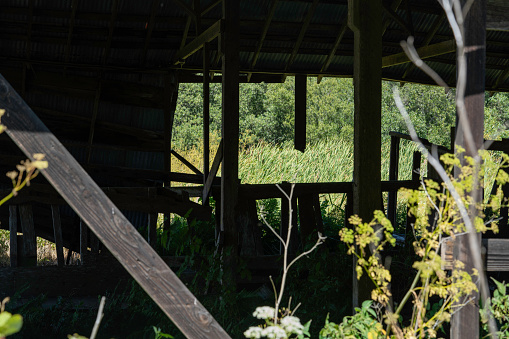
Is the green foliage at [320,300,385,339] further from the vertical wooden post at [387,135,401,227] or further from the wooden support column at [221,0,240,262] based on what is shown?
the vertical wooden post at [387,135,401,227]

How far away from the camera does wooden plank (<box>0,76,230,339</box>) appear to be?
276 cm

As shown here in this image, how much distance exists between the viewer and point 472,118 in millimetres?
3311

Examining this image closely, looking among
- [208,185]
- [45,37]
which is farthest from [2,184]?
→ [208,185]

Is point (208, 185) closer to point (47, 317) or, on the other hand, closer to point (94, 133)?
point (47, 317)

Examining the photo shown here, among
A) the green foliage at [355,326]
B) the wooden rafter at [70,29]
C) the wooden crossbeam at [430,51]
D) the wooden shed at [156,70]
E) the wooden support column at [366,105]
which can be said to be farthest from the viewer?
the wooden rafter at [70,29]

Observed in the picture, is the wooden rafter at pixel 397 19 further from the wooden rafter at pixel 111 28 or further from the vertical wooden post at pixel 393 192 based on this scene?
the wooden rafter at pixel 111 28

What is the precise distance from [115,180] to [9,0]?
3.13 meters

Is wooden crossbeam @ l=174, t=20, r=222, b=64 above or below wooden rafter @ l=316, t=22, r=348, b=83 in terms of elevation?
below

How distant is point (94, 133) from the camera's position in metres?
9.81

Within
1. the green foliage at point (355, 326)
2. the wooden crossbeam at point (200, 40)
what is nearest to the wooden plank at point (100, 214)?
the green foliage at point (355, 326)

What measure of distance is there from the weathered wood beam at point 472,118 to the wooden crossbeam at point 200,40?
3.47 metres

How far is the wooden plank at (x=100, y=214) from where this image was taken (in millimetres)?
2760

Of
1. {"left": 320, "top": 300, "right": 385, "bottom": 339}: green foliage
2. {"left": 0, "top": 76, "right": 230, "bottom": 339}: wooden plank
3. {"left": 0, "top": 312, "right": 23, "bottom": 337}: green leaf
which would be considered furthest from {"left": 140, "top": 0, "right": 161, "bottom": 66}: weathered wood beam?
{"left": 0, "top": 312, "right": 23, "bottom": 337}: green leaf

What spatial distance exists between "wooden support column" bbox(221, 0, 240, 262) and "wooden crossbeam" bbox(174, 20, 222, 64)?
0.14m
